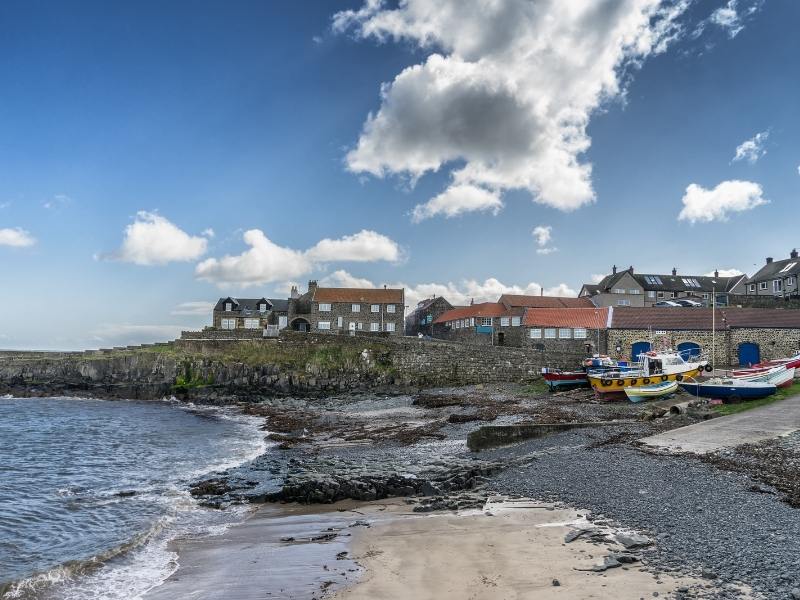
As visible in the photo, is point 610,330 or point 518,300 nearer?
point 610,330

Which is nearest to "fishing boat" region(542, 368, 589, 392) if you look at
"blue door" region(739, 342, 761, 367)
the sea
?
"blue door" region(739, 342, 761, 367)

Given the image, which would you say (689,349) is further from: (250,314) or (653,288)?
(250,314)

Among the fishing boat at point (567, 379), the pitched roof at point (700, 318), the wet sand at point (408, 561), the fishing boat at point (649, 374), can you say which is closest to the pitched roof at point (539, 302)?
the pitched roof at point (700, 318)

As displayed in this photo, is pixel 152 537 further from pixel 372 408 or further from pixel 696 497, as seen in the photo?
pixel 372 408

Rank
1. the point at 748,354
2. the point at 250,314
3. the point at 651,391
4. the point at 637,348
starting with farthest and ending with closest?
the point at 250,314, the point at 637,348, the point at 748,354, the point at 651,391

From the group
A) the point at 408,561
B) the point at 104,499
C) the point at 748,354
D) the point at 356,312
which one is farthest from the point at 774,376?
the point at 356,312

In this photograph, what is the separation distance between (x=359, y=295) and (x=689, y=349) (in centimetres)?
3744

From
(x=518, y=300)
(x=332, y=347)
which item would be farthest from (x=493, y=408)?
(x=518, y=300)

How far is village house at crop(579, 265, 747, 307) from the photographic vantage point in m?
68.7

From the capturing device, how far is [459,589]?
7.72 meters

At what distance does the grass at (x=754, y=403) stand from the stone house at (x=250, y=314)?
190ft

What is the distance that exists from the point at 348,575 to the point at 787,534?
7.05 m

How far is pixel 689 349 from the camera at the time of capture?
131 feet

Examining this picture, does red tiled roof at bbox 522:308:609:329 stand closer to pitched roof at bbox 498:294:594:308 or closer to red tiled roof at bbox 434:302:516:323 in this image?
red tiled roof at bbox 434:302:516:323
